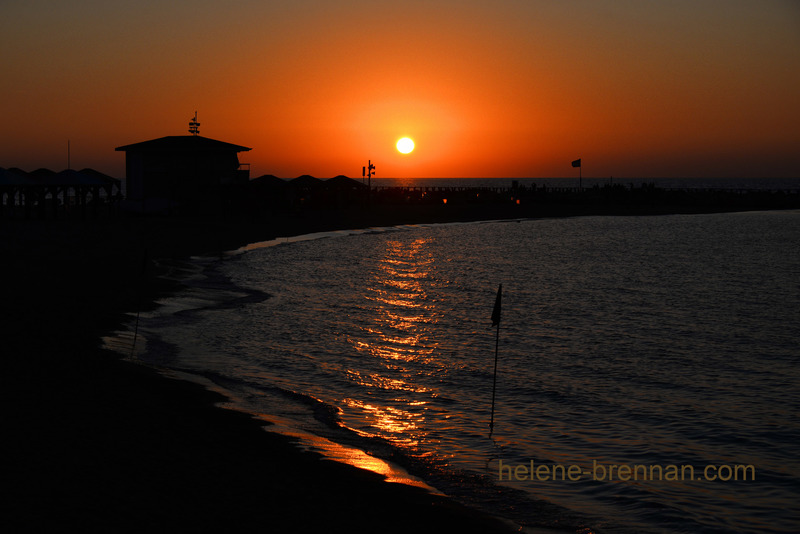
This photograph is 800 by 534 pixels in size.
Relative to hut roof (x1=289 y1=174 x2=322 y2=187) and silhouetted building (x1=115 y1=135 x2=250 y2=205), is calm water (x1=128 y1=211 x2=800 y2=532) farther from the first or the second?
hut roof (x1=289 y1=174 x2=322 y2=187)

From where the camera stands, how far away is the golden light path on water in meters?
11.3

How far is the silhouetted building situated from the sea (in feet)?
90.7

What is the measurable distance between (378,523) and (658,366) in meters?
10.4

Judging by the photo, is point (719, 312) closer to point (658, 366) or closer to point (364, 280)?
point (658, 366)

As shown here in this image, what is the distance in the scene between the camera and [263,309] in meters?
21.9

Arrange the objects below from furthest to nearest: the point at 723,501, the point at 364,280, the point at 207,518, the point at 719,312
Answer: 1. the point at 364,280
2. the point at 719,312
3. the point at 723,501
4. the point at 207,518

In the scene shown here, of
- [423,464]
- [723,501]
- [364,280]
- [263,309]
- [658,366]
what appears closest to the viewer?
[723,501]

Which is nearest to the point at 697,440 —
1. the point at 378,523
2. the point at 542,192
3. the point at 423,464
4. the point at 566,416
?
the point at 566,416

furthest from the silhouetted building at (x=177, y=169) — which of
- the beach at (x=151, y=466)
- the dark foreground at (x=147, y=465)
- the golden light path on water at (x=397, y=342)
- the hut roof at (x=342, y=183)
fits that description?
the beach at (x=151, y=466)

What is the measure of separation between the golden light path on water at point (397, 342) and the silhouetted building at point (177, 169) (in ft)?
90.2

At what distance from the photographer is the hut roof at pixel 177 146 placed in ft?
189

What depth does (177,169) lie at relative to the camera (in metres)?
58.4

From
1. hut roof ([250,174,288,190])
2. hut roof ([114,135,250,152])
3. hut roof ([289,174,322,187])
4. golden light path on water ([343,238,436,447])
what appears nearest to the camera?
golden light path on water ([343,238,436,447])

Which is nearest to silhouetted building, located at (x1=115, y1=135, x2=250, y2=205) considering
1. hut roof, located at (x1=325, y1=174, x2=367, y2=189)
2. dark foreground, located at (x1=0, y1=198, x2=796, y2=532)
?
hut roof, located at (x1=325, y1=174, x2=367, y2=189)
